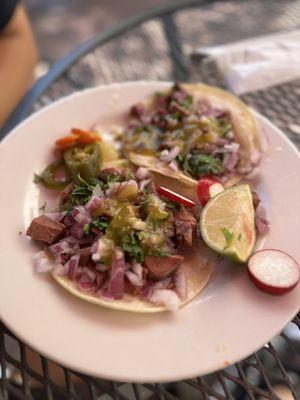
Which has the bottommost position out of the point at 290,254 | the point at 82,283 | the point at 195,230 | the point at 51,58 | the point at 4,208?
the point at 51,58

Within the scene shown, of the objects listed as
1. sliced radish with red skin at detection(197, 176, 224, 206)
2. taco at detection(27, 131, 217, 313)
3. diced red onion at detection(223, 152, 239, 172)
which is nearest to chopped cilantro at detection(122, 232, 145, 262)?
taco at detection(27, 131, 217, 313)

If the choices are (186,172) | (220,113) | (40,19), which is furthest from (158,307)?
(40,19)

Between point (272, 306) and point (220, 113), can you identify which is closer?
point (272, 306)

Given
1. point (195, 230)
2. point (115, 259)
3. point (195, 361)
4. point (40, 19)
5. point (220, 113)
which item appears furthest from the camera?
point (40, 19)

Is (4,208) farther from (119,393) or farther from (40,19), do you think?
(40,19)

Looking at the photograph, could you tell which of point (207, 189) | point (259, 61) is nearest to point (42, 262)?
point (207, 189)

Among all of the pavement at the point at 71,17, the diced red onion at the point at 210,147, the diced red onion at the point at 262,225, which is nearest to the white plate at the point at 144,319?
the diced red onion at the point at 262,225

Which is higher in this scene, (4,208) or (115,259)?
(4,208)
